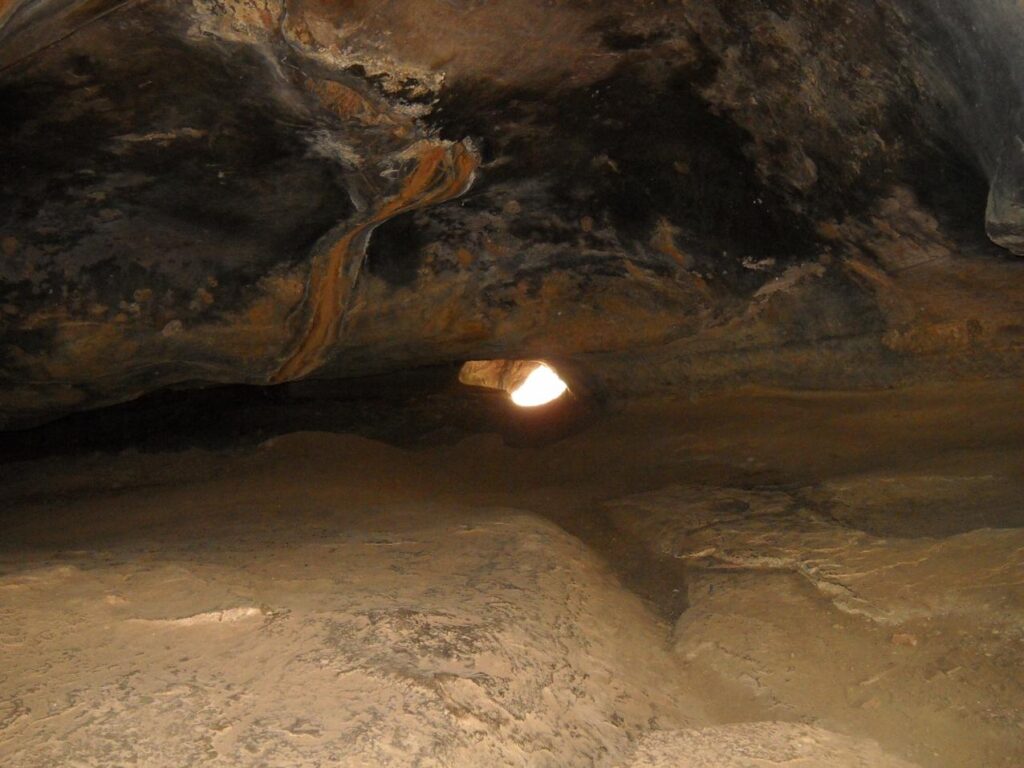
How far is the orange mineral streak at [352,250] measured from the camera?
9.66ft

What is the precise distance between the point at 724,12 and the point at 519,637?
5.45ft

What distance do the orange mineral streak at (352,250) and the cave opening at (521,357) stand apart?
0.05ft

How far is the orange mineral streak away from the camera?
2943mm

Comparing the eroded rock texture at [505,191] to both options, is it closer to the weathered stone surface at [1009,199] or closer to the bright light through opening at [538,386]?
the weathered stone surface at [1009,199]

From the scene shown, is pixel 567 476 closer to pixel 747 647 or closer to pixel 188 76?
pixel 747 647

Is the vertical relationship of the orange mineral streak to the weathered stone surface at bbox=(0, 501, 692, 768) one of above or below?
above

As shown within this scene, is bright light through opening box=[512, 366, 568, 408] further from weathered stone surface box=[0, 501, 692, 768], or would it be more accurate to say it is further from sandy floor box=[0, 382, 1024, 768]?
weathered stone surface box=[0, 501, 692, 768]

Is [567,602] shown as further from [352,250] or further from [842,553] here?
[352,250]

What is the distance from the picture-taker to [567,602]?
258 centimetres

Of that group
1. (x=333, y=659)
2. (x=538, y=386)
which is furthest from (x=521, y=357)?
(x=538, y=386)

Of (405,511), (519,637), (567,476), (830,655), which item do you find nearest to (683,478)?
(567,476)

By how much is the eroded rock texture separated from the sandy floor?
37 centimetres

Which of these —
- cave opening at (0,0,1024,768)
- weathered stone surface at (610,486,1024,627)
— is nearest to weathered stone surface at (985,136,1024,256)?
cave opening at (0,0,1024,768)

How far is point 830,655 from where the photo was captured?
2.42 meters
